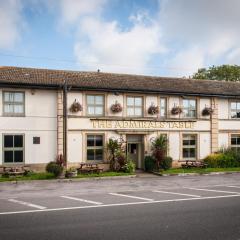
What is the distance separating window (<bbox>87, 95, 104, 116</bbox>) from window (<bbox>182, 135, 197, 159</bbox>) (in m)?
6.31

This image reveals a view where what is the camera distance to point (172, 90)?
28781mm

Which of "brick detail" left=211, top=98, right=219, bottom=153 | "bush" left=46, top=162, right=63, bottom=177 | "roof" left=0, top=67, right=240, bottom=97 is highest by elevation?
"roof" left=0, top=67, right=240, bottom=97

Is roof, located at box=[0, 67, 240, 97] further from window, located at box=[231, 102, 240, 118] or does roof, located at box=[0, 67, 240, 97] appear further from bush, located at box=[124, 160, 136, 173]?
bush, located at box=[124, 160, 136, 173]

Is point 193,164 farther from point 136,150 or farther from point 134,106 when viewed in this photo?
point 134,106

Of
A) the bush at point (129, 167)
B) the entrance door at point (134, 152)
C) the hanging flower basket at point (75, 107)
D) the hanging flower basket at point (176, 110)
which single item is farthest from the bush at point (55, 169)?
the hanging flower basket at point (176, 110)

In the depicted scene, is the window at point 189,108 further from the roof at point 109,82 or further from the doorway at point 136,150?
the doorway at point 136,150

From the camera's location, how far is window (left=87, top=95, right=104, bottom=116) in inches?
1068

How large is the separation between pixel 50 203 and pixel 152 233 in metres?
5.71

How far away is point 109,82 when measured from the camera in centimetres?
2822

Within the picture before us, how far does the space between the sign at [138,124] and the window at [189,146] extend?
776 mm

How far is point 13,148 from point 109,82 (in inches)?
295

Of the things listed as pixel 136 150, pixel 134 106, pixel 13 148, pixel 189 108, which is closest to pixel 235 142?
pixel 189 108

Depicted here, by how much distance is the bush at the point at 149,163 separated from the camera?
27500 mm

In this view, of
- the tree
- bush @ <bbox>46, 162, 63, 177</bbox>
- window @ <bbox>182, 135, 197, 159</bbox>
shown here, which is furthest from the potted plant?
the tree
